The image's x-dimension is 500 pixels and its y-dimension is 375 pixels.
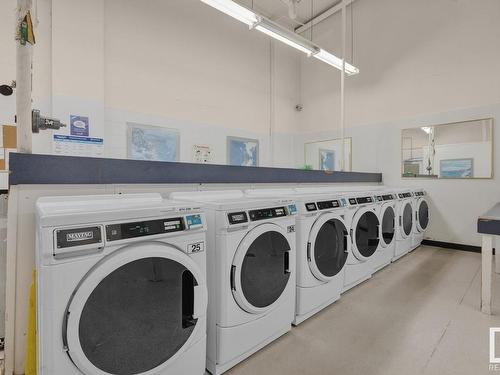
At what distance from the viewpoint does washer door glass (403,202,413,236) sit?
335 cm

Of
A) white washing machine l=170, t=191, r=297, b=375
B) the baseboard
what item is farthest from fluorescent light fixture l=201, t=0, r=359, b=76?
the baseboard

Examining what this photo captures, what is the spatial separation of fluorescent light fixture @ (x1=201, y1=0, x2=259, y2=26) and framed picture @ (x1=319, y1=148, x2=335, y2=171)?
10.7 feet

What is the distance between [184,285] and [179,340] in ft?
0.77

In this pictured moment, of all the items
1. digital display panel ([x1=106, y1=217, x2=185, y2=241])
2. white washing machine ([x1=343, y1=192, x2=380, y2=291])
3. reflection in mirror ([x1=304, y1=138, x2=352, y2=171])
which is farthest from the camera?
reflection in mirror ([x1=304, y1=138, x2=352, y2=171])

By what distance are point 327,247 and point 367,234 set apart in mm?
782

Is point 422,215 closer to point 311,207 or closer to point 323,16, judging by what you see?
point 311,207

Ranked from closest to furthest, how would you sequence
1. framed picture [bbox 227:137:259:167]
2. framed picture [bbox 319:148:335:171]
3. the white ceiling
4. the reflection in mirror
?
the white ceiling
framed picture [bbox 227:137:259:167]
the reflection in mirror
framed picture [bbox 319:148:335:171]

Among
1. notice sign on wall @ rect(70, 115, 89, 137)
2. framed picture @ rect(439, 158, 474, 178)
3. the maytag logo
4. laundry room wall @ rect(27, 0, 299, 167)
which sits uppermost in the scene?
laundry room wall @ rect(27, 0, 299, 167)

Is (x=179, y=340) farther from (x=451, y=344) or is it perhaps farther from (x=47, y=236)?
(x=451, y=344)

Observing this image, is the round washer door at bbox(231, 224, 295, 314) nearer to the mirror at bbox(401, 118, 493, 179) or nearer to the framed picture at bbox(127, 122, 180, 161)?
the framed picture at bbox(127, 122, 180, 161)

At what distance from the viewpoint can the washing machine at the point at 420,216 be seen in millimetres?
3662

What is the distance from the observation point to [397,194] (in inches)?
124

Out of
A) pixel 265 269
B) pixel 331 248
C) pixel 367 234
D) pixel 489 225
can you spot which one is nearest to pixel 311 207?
pixel 331 248

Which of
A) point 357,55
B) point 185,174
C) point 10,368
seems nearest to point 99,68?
point 185,174
